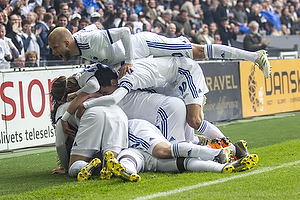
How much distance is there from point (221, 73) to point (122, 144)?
24.1 ft

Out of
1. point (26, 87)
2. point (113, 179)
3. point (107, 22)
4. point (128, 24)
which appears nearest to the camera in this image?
point (113, 179)

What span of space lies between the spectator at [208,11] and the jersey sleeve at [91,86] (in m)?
13.2

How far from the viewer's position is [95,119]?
5602mm

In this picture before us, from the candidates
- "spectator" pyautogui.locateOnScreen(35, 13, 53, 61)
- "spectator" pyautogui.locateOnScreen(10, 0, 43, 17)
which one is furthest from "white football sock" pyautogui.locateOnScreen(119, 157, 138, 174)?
"spectator" pyautogui.locateOnScreen(10, 0, 43, 17)

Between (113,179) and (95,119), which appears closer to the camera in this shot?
(113,179)

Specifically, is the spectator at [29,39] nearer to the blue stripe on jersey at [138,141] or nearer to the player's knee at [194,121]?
the player's knee at [194,121]

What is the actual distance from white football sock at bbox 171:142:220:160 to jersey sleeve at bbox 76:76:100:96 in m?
1.17

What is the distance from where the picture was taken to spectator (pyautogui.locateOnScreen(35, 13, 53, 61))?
1205 cm

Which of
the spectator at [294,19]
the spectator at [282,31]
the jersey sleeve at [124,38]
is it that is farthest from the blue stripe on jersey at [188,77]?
the spectator at [294,19]

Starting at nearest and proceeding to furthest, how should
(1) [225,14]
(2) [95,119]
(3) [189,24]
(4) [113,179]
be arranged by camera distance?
(4) [113,179]
(2) [95,119]
(3) [189,24]
(1) [225,14]

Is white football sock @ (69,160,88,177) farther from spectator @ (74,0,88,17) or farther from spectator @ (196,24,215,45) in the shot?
spectator @ (196,24,215,45)

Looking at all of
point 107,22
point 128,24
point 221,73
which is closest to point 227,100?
point 221,73

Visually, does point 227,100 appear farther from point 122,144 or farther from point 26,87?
point 122,144

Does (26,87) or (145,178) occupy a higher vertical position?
(26,87)
